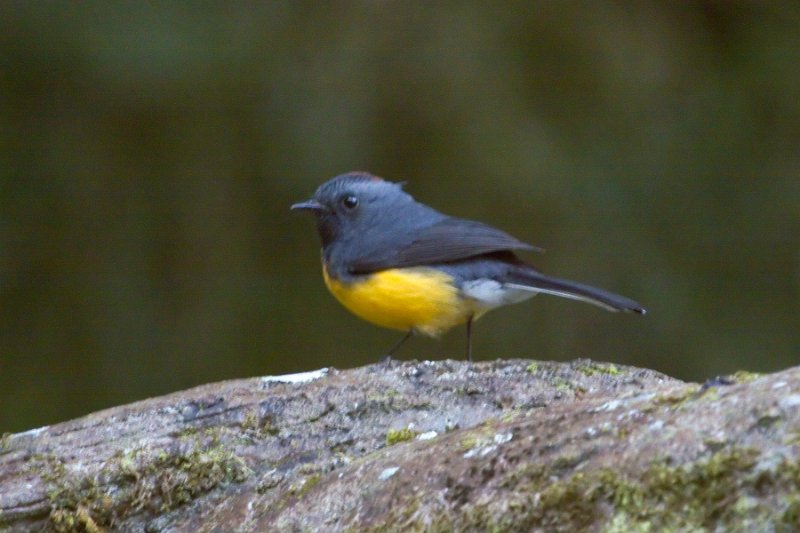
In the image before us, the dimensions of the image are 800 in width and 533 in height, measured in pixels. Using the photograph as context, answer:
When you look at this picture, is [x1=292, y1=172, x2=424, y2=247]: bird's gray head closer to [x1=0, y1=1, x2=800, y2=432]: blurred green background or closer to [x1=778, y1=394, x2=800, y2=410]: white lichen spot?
[x1=0, y1=1, x2=800, y2=432]: blurred green background

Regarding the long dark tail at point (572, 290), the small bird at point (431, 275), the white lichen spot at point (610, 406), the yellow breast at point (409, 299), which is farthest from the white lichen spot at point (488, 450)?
the yellow breast at point (409, 299)

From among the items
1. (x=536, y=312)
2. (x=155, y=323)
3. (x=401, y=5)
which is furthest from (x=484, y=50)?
(x=155, y=323)

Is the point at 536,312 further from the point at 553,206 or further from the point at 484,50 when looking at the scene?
the point at 484,50

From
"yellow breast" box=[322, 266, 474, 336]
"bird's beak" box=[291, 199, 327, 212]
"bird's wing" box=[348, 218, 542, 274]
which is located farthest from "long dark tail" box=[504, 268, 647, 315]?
"bird's beak" box=[291, 199, 327, 212]

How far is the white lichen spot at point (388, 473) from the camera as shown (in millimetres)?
2309

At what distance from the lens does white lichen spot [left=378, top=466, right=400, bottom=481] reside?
7.57 feet

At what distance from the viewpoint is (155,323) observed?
21.9 feet

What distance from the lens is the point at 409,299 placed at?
5.21 m

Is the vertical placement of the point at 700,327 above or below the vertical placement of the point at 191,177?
below

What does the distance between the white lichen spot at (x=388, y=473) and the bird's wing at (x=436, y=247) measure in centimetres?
291

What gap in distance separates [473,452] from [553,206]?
15.2 ft

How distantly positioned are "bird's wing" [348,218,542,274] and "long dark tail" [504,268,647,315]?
15 centimetres

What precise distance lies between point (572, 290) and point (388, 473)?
2.76m

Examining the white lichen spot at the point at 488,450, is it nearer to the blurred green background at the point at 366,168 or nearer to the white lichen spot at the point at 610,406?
the white lichen spot at the point at 610,406
